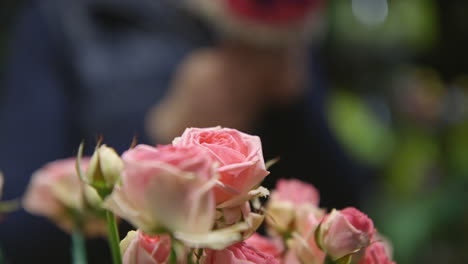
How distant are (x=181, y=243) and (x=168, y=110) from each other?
0.51m

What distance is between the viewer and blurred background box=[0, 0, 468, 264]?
108 centimetres

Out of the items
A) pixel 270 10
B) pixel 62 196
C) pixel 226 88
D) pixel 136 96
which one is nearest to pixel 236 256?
pixel 62 196

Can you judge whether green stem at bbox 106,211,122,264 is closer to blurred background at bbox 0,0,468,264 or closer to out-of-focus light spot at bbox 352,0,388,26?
blurred background at bbox 0,0,468,264

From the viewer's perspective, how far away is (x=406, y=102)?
1.30 m

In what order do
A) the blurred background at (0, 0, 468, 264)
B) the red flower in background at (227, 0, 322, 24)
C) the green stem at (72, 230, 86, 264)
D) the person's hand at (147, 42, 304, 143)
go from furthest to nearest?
the blurred background at (0, 0, 468, 264) → the person's hand at (147, 42, 304, 143) → the red flower in background at (227, 0, 322, 24) → the green stem at (72, 230, 86, 264)

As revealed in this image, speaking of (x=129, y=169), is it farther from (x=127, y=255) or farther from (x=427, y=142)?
(x=427, y=142)

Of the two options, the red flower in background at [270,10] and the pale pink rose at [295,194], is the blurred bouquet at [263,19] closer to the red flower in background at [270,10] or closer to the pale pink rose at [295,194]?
the red flower in background at [270,10]

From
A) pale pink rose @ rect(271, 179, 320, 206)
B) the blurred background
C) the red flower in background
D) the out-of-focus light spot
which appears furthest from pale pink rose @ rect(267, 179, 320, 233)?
the out-of-focus light spot

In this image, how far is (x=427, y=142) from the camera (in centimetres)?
128

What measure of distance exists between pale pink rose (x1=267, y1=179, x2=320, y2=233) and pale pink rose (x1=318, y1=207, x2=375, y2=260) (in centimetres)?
3

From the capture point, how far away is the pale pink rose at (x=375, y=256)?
18 centimetres

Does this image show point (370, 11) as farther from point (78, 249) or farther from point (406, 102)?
point (78, 249)

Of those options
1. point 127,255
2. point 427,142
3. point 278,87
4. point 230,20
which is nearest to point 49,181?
point 127,255

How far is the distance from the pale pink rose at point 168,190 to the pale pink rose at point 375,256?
61mm
